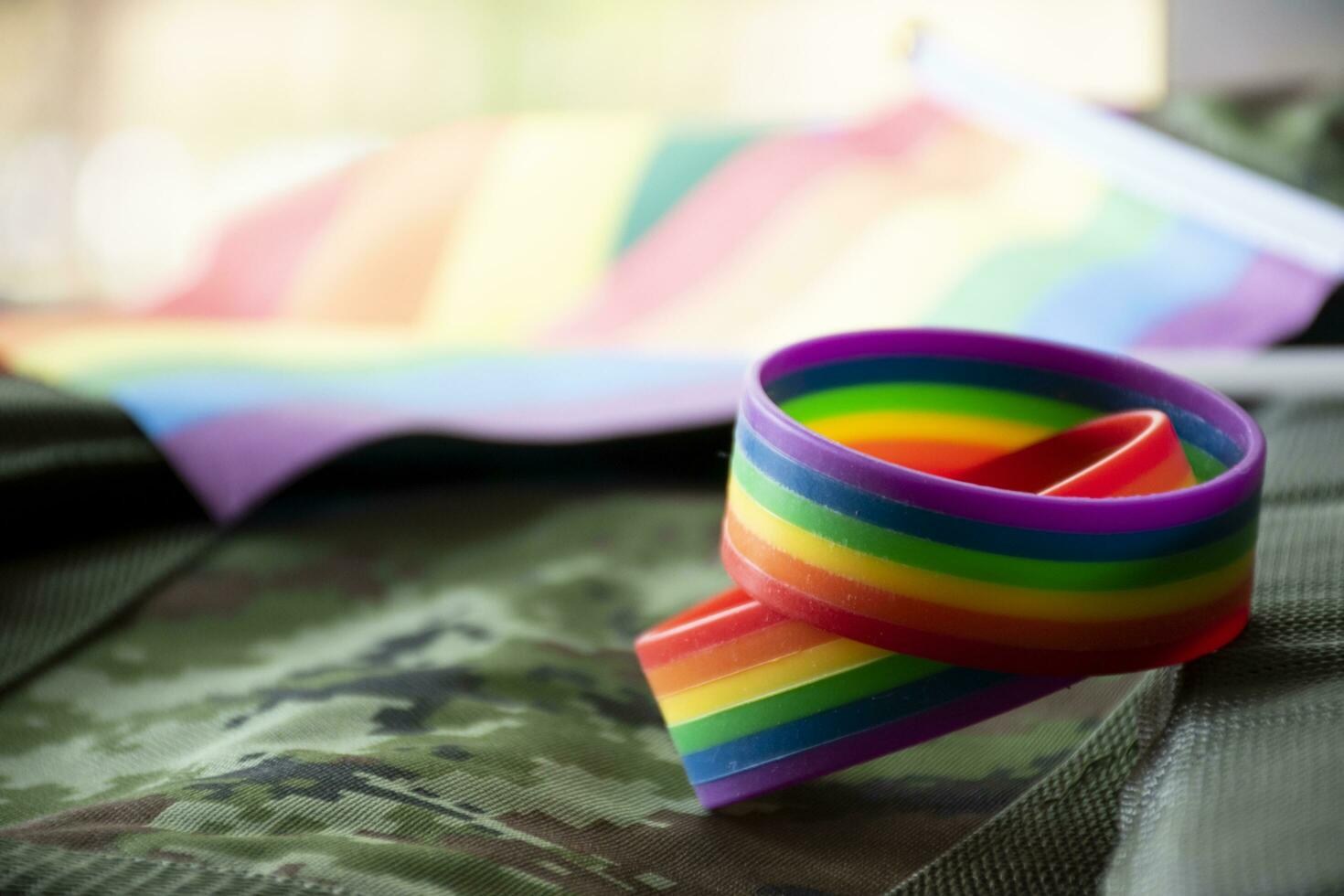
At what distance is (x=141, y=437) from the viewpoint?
643 millimetres

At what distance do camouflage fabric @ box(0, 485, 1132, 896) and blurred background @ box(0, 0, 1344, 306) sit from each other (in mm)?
922

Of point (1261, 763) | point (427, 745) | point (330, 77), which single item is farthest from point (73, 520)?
point (330, 77)

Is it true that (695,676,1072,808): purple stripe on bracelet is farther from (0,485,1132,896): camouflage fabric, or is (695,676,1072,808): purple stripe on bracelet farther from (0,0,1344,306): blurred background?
(0,0,1344,306): blurred background

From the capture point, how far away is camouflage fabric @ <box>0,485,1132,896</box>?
317mm

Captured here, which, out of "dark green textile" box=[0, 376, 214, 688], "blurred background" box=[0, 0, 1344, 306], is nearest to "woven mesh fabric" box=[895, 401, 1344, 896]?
"dark green textile" box=[0, 376, 214, 688]

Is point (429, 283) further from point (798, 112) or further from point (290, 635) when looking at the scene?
point (798, 112)

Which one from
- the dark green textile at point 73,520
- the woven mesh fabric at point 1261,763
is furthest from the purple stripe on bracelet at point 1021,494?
the dark green textile at point 73,520

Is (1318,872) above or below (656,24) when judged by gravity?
below

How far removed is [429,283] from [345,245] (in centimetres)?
9

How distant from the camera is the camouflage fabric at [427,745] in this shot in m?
0.32

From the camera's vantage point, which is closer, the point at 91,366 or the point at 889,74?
the point at 91,366

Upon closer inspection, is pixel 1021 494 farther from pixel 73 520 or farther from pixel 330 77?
pixel 330 77

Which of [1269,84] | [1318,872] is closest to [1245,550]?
[1318,872]

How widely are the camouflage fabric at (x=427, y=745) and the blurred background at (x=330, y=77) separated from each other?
922 millimetres
